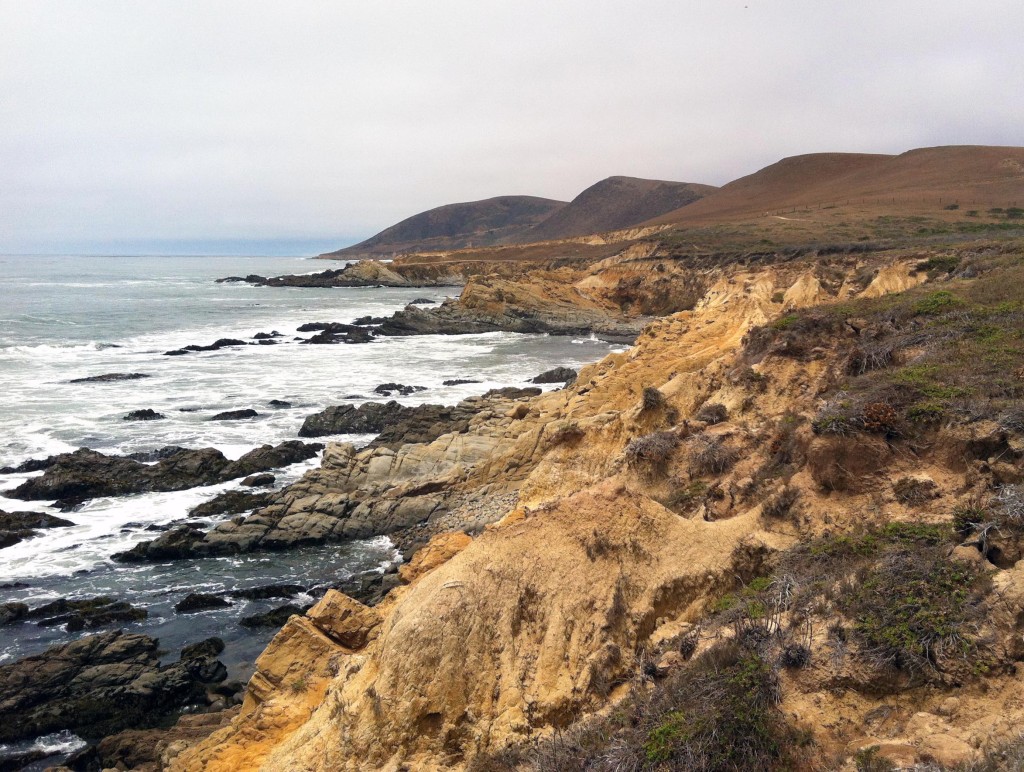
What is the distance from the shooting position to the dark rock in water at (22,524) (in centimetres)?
1589

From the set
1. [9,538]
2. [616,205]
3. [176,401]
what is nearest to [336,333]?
[176,401]

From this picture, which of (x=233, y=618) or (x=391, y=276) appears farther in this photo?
(x=391, y=276)

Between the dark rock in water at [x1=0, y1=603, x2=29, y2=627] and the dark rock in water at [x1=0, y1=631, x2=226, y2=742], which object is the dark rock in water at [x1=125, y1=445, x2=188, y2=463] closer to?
the dark rock in water at [x1=0, y1=603, x2=29, y2=627]

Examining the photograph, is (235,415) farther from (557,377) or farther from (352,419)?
(557,377)

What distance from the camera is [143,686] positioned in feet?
34.2

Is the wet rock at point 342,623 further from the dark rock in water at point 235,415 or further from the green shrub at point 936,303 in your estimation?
the dark rock in water at point 235,415

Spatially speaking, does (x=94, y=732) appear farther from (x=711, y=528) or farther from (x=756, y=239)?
(x=756, y=239)

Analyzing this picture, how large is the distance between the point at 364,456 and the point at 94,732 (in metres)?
9.59

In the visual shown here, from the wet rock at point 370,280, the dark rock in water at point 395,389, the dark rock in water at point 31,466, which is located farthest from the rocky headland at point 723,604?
the wet rock at point 370,280

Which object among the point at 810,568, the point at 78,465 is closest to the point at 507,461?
the point at 810,568

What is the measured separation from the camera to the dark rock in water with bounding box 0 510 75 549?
15887 millimetres

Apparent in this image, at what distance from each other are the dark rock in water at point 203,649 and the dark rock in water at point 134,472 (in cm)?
797

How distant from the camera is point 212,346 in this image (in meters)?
42.0

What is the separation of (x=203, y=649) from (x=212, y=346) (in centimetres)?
3361
